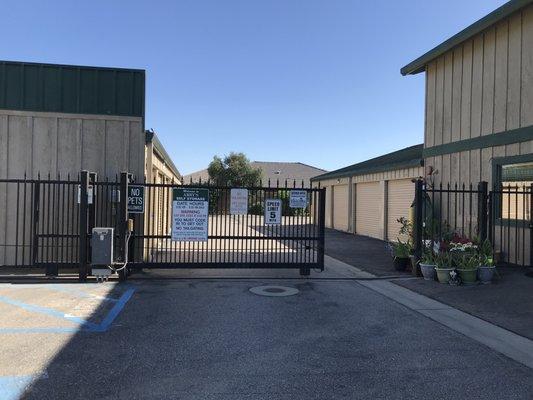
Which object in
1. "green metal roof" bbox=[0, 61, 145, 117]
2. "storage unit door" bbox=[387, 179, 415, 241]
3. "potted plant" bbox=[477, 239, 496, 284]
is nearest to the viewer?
"potted plant" bbox=[477, 239, 496, 284]

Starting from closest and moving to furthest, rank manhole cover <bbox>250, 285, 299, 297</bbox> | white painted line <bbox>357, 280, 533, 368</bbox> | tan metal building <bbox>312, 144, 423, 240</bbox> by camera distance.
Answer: white painted line <bbox>357, 280, 533, 368</bbox>, manhole cover <bbox>250, 285, 299, 297</bbox>, tan metal building <bbox>312, 144, 423, 240</bbox>

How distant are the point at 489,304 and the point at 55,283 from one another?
25.0ft

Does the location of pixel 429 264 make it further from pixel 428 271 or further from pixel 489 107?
pixel 489 107

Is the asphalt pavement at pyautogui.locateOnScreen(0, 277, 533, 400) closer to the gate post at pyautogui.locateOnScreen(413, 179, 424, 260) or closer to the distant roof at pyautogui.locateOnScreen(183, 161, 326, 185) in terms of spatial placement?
the gate post at pyautogui.locateOnScreen(413, 179, 424, 260)

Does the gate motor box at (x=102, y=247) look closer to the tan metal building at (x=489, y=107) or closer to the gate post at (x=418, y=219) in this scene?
the gate post at (x=418, y=219)

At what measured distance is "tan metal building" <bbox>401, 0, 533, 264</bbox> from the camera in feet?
36.1

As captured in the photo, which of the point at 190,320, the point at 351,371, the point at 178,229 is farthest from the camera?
the point at 178,229

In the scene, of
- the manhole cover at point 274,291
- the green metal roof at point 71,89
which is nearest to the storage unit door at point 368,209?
the manhole cover at point 274,291

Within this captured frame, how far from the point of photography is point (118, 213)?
10.2m

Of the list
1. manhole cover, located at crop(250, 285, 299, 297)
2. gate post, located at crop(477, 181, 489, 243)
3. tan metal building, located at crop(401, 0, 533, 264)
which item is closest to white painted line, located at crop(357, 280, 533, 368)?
manhole cover, located at crop(250, 285, 299, 297)

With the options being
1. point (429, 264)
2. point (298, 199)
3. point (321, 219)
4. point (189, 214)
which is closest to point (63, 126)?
point (189, 214)

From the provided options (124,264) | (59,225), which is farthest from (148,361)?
(59,225)

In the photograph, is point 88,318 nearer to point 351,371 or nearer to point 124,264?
point 124,264

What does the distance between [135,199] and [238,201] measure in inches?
81.0
